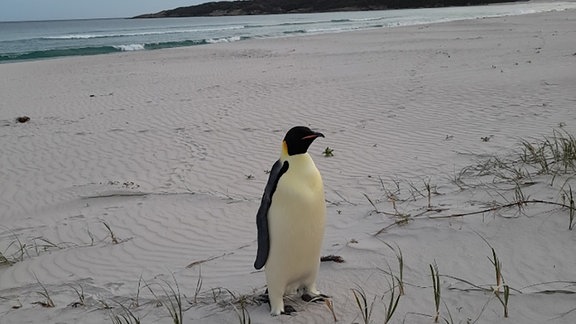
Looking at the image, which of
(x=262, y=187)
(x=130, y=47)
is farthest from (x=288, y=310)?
(x=130, y=47)

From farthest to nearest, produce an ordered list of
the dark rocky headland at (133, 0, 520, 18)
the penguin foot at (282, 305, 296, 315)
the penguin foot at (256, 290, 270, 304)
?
the dark rocky headland at (133, 0, 520, 18)
the penguin foot at (256, 290, 270, 304)
the penguin foot at (282, 305, 296, 315)

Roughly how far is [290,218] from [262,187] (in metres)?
3.43

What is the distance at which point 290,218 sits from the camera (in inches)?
118

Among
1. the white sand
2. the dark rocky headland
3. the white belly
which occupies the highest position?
the dark rocky headland

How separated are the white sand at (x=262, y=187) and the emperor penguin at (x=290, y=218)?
0.25 meters

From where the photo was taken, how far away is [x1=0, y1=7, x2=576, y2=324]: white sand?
3428 millimetres

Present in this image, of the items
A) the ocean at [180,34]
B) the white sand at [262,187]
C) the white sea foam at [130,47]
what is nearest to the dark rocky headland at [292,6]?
the ocean at [180,34]

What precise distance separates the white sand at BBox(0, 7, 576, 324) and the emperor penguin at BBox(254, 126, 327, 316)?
0.25m

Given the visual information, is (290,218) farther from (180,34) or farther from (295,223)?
(180,34)

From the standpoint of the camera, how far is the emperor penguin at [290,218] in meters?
2.98

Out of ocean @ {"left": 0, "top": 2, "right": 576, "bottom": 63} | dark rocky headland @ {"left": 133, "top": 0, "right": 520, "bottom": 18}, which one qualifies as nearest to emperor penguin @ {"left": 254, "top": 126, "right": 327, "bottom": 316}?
ocean @ {"left": 0, "top": 2, "right": 576, "bottom": 63}

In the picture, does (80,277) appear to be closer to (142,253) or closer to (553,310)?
(142,253)

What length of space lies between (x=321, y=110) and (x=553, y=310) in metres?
7.89

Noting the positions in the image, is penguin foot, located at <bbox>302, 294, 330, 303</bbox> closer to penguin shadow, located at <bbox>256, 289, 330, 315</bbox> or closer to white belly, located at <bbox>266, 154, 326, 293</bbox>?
penguin shadow, located at <bbox>256, 289, 330, 315</bbox>
